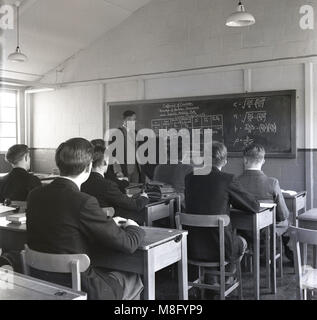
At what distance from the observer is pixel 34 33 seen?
6668 millimetres

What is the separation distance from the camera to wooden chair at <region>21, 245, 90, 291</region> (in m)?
1.87

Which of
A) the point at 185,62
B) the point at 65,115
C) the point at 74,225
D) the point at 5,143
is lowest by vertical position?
the point at 74,225

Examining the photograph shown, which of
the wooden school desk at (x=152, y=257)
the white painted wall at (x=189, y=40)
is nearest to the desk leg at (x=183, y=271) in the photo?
the wooden school desk at (x=152, y=257)

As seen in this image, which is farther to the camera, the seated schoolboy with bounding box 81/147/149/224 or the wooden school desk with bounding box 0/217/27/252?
the seated schoolboy with bounding box 81/147/149/224

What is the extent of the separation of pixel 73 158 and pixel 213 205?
4.07 feet

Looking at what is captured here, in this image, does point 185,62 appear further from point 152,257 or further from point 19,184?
point 152,257

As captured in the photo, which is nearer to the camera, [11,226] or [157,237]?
[157,237]

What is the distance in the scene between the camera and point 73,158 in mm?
2076

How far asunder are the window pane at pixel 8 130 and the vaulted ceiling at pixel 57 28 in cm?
98

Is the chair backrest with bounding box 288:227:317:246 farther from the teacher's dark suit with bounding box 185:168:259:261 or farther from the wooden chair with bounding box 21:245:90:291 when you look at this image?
the wooden chair with bounding box 21:245:90:291

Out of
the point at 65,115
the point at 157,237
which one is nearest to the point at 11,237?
the point at 157,237

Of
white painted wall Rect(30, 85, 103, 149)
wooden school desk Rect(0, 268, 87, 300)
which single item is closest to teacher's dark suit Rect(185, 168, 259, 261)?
wooden school desk Rect(0, 268, 87, 300)

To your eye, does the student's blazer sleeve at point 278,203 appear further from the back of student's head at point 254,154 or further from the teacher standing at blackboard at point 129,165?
the teacher standing at blackboard at point 129,165

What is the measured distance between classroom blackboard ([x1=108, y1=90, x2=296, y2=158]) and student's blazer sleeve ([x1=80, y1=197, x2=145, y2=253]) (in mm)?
3838
